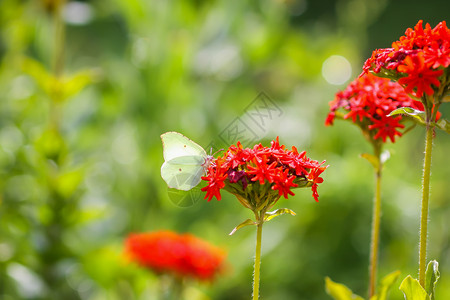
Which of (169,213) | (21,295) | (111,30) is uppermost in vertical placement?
(111,30)

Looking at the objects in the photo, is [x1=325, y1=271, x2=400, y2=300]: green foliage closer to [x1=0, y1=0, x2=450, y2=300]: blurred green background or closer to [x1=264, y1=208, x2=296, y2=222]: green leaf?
[x1=264, y1=208, x2=296, y2=222]: green leaf

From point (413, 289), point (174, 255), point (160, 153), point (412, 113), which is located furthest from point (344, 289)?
point (160, 153)

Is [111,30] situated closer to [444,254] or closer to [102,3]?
[102,3]

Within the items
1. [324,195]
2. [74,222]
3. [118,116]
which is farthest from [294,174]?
[118,116]

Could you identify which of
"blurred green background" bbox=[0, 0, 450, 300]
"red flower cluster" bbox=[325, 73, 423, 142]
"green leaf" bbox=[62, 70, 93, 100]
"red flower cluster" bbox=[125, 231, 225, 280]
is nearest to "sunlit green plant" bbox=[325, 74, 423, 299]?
"red flower cluster" bbox=[325, 73, 423, 142]

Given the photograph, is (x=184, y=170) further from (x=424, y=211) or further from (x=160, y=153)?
(x=160, y=153)

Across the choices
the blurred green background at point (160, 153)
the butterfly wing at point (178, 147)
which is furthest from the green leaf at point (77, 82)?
the butterfly wing at point (178, 147)
